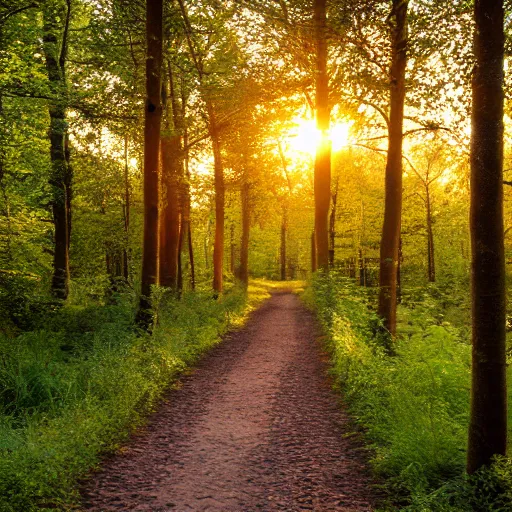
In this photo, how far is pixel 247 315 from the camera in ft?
72.8

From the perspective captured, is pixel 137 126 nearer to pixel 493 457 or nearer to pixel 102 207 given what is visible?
pixel 493 457

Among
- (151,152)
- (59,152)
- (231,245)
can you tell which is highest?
(59,152)

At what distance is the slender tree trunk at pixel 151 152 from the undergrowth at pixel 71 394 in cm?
46

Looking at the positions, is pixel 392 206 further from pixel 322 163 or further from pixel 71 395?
pixel 71 395

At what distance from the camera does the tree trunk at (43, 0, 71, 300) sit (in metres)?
16.8

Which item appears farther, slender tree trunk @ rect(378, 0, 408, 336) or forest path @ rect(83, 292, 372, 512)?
slender tree trunk @ rect(378, 0, 408, 336)

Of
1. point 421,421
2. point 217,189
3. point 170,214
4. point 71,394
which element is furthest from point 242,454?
point 217,189

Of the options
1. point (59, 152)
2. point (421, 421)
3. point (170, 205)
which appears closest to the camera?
point (421, 421)

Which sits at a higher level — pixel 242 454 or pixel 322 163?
pixel 322 163

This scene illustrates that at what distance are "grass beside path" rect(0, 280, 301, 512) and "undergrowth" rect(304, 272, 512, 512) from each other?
3.29 meters

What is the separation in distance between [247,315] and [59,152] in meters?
10.1

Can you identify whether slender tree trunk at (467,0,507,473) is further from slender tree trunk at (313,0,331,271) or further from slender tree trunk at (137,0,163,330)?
slender tree trunk at (313,0,331,271)

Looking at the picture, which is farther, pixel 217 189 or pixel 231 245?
pixel 231 245

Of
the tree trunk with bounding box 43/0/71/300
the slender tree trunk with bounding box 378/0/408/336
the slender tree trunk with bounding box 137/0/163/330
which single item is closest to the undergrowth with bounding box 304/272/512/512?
the slender tree trunk with bounding box 378/0/408/336
